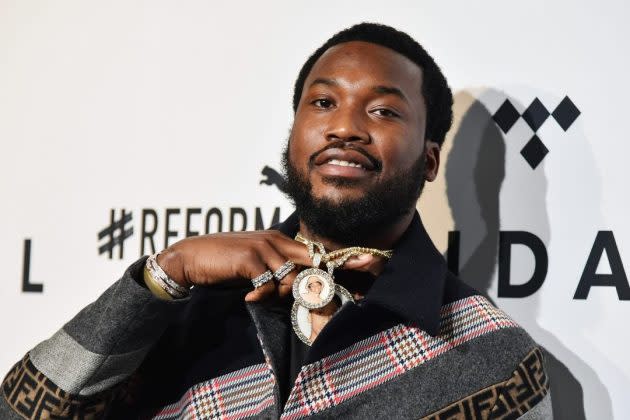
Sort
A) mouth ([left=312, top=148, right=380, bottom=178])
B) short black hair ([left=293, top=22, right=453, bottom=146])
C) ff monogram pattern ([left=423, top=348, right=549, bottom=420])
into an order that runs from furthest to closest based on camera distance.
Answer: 1. short black hair ([left=293, top=22, right=453, bottom=146])
2. mouth ([left=312, top=148, right=380, bottom=178])
3. ff monogram pattern ([left=423, top=348, right=549, bottom=420])

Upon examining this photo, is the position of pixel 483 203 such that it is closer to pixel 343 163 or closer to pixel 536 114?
pixel 536 114

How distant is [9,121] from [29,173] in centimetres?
14

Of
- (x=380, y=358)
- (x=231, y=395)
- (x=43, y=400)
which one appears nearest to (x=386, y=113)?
(x=380, y=358)

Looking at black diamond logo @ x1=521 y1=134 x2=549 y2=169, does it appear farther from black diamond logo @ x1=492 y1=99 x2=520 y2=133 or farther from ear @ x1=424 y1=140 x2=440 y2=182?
ear @ x1=424 y1=140 x2=440 y2=182

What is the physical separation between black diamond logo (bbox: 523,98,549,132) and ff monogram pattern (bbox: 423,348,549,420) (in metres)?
0.48

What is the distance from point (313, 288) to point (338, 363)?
0.11 m

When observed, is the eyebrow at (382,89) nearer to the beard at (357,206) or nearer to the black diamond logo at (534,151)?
the beard at (357,206)

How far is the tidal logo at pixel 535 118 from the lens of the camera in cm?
134

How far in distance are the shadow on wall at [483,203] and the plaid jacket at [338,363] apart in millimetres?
220

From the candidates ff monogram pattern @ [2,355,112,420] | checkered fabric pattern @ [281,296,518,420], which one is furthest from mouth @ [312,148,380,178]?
ff monogram pattern @ [2,355,112,420]

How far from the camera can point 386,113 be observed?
1.18 meters

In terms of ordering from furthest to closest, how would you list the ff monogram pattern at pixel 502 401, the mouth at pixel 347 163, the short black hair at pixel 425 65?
the short black hair at pixel 425 65 → the mouth at pixel 347 163 → the ff monogram pattern at pixel 502 401

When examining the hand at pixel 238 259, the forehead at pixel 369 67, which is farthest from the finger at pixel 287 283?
the forehead at pixel 369 67

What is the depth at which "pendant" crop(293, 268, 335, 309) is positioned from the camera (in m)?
1.06
